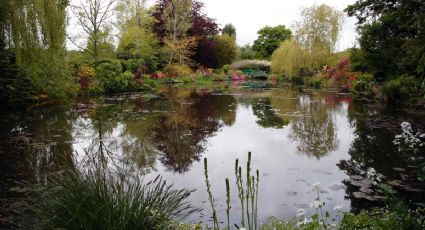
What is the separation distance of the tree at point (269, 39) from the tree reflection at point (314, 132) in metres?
48.3

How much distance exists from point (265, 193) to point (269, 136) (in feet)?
13.2

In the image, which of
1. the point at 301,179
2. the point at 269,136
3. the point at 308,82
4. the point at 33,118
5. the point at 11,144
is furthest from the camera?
the point at 308,82

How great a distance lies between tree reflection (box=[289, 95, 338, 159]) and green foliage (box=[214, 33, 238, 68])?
31.1m

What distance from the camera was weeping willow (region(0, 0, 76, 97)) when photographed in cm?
1247

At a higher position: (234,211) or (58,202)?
(58,202)

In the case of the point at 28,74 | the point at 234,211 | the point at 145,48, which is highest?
the point at 145,48

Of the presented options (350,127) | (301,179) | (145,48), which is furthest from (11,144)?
(145,48)

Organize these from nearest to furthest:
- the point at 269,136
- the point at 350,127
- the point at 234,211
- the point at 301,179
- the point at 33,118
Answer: the point at 234,211
the point at 301,179
the point at 269,136
the point at 350,127
the point at 33,118

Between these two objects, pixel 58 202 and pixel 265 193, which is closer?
pixel 58 202

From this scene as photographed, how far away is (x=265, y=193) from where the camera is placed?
4.67 meters

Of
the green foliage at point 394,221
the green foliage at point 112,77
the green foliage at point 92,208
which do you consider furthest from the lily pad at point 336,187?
the green foliage at point 112,77

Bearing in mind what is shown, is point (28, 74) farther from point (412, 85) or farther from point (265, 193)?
point (412, 85)

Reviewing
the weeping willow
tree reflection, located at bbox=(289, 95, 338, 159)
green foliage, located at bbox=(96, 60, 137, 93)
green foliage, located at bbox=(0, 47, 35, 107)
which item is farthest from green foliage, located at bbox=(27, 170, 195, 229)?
green foliage, located at bbox=(96, 60, 137, 93)

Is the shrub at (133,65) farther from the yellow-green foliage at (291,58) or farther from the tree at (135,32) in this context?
the yellow-green foliage at (291,58)
